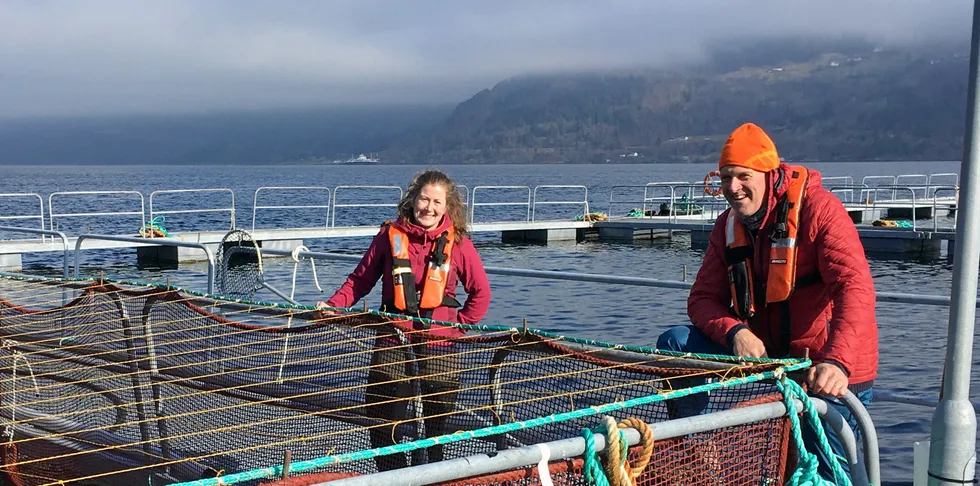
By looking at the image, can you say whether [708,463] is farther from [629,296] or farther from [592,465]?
[629,296]

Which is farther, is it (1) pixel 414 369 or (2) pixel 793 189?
(1) pixel 414 369

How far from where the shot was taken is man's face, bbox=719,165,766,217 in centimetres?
357

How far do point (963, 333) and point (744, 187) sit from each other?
88cm

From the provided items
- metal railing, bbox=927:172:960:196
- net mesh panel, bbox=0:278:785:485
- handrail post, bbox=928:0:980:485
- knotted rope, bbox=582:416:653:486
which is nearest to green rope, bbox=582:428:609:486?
knotted rope, bbox=582:416:653:486

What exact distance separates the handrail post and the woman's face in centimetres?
253

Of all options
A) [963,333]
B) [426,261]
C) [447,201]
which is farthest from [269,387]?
[963,333]

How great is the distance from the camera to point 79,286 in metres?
5.39

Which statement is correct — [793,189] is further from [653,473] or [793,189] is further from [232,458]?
[232,458]

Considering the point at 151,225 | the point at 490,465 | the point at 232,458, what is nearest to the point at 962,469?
the point at 490,465

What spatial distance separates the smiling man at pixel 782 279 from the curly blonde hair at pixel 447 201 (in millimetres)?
1539

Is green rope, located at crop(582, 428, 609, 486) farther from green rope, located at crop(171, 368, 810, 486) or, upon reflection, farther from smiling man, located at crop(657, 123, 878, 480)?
smiling man, located at crop(657, 123, 878, 480)

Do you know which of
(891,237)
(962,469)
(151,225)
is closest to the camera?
(962,469)

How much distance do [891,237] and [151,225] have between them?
18.7 metres

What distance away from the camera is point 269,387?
4141mm
